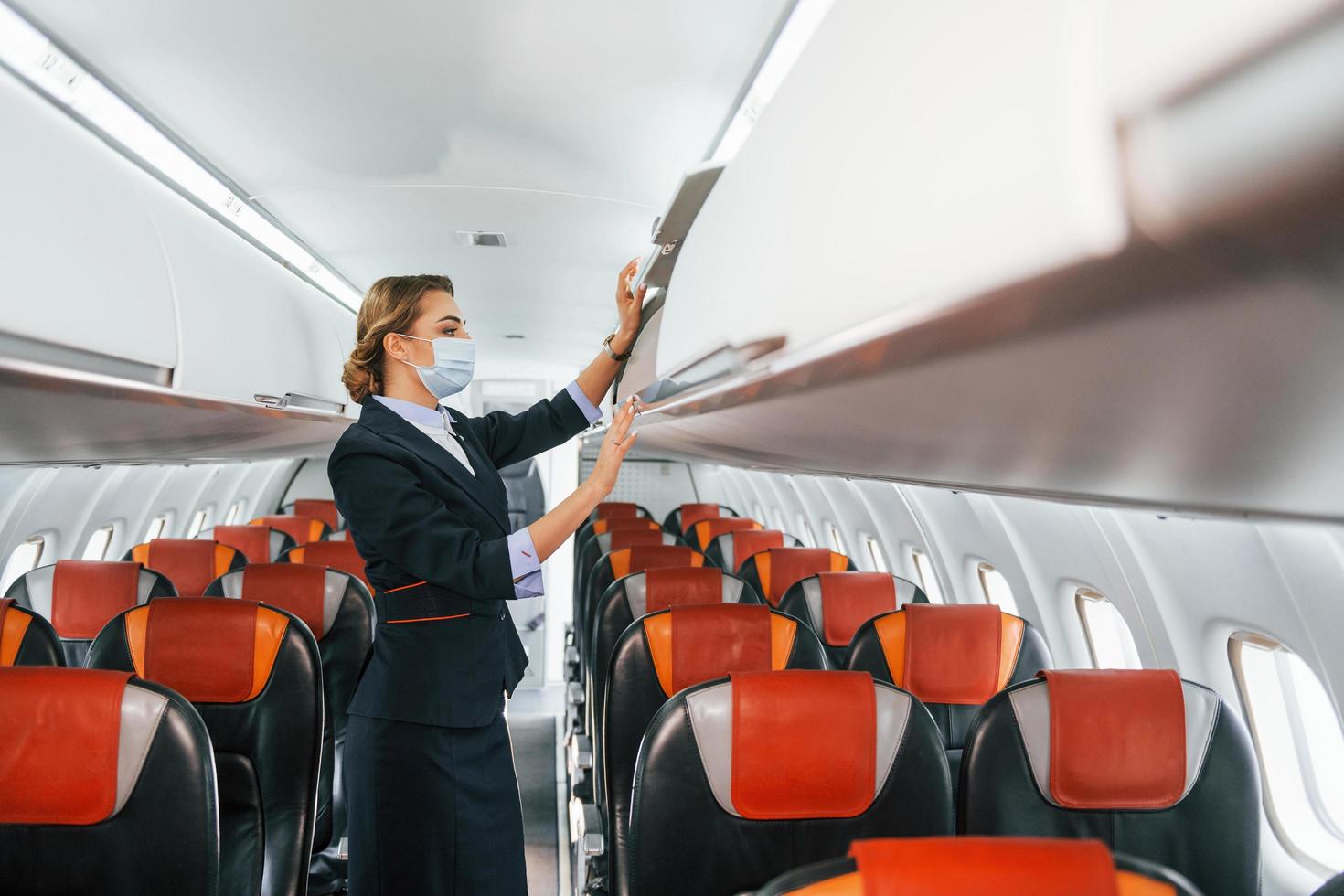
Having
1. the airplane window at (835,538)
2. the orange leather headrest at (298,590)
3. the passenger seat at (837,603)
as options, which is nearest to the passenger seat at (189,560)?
the orange leather headrest at (298,590)

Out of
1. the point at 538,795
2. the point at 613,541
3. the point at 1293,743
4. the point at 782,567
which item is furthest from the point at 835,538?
the point at 1293,743

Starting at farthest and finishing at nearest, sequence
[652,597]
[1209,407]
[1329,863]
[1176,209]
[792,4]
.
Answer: [652,597] < [1329,863] < [792,4] < [1209,407] < [1176,209]

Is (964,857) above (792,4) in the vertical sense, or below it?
below

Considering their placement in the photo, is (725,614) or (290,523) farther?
(290,523)

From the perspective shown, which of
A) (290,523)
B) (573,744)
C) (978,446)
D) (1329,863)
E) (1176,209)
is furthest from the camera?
(290,523)

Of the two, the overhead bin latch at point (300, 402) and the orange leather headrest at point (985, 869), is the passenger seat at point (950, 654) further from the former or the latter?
the overhead bin latch at point (300, 402)

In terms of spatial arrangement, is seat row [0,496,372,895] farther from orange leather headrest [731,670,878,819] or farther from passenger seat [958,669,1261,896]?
passenger seat [958,669,1261,896]

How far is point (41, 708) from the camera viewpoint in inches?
71.6

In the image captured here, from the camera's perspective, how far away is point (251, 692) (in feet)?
8.96

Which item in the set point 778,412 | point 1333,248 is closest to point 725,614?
point 778,412

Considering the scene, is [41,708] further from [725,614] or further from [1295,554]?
[1295,554]

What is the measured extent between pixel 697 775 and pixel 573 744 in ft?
6.28

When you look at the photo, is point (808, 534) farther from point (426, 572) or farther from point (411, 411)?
point (426, 572)

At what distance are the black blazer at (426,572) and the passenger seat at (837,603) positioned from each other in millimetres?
1947
